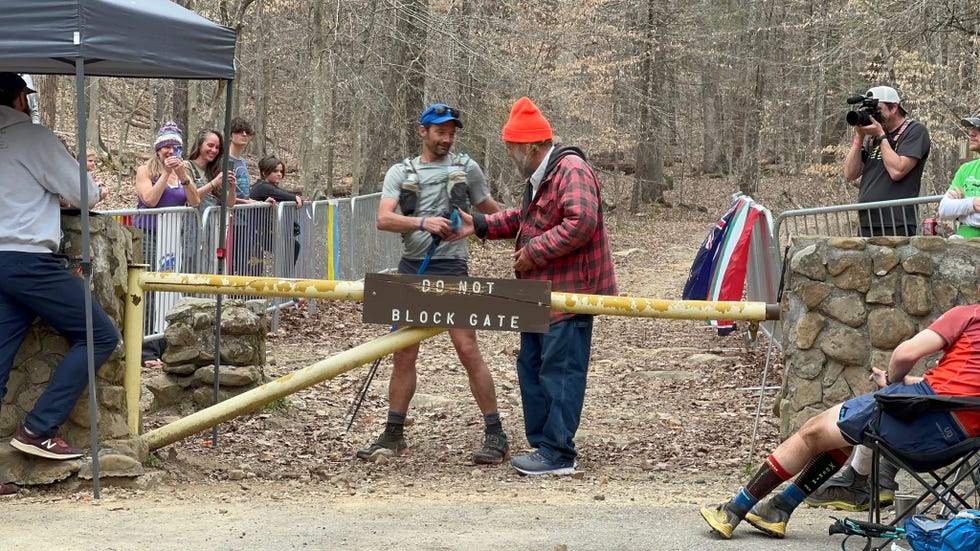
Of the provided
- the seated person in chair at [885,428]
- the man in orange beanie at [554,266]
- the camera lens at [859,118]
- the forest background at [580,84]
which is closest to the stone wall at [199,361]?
the man in orange beanie at [554,266]

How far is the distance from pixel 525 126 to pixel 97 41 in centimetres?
222

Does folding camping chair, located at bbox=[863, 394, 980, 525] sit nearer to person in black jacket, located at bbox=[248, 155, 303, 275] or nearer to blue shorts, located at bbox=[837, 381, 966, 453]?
blue shorts, located at bbox=[837, 381, 966, 453]

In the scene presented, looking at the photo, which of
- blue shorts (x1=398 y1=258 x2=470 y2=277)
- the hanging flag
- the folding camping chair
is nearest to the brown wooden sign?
blue shorts (x1=398 y1=258 x2=470 y2=277)

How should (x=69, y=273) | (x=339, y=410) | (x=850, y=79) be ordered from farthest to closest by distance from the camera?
(x=850, y=79) → (x=339, y=410) → (x=69, y=273)

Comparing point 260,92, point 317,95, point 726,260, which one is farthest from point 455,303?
point 260,92

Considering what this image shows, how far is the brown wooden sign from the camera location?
6.03 metres

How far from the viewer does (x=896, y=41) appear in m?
17.5

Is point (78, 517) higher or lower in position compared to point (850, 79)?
lower

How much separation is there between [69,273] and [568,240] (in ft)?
8.28

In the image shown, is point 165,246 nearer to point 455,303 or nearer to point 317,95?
point 455,303

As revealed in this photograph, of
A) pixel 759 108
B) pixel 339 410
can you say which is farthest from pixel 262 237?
pixel 759 108

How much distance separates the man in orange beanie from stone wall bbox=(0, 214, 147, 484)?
6.09 ft

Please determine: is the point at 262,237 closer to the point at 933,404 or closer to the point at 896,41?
the point at 933,404

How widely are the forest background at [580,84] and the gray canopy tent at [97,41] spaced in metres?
0.15
